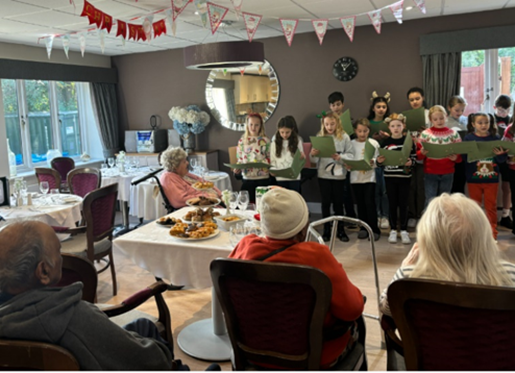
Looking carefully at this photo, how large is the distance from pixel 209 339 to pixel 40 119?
217 inches

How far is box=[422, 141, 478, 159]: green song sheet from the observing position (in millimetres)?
4332

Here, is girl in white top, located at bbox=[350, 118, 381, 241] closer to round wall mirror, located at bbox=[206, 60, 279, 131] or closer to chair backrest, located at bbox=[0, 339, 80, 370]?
round wall mirror, located at bbox=[206, 60, 279, 131]

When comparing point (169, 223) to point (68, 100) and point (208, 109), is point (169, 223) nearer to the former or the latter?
point (208, 109)

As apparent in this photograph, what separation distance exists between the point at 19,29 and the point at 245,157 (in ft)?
9.63

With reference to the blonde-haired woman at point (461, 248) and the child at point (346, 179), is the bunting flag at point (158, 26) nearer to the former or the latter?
the child at point (346, 179)

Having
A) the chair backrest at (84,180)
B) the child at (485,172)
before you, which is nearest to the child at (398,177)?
the child at (485,172)

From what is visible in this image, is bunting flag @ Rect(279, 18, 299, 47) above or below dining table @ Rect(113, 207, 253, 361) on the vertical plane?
above

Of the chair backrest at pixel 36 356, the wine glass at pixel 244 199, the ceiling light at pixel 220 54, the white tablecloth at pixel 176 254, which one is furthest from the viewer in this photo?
the ceiling light at pixel 220 54

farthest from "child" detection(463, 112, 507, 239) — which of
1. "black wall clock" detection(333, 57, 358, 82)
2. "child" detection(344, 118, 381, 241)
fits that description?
"black wall clock" detection(333, 57, 358, 82)

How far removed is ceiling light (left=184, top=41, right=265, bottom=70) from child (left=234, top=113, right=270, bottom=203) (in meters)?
1.23

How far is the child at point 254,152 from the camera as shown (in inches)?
202

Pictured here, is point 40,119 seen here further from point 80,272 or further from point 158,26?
point 80,272

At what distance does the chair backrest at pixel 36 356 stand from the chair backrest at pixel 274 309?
60cm

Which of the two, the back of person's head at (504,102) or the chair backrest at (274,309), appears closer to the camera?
the chair backrest at (274,309)
